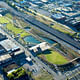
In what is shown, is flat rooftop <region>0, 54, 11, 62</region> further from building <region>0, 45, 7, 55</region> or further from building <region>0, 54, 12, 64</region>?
building <region>0, 45, 7, 55</region>

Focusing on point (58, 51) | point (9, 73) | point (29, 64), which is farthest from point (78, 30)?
point (9, 73)

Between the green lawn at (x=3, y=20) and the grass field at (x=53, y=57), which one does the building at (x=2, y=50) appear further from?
the green lawn at (x=3, y=20)

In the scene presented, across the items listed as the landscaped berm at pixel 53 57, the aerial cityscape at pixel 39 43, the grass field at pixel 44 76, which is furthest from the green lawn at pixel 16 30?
the grass field at pixel 44 76

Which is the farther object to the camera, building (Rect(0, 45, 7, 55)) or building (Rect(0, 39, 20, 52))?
building (Rect(0, 39, 20, 52))

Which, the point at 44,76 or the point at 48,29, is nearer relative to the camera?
the point at 44,76

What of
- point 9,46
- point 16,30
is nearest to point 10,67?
point 9,46

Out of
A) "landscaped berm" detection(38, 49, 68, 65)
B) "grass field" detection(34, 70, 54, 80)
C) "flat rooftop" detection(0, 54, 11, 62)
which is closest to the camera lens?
"grass field" detection(34, 70, 54, 80)

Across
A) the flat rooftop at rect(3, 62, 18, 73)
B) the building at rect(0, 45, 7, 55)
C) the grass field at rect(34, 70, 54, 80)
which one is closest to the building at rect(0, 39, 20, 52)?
the building at rect(0, 45, 7, 55)

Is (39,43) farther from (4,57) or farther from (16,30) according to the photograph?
(4,57)
